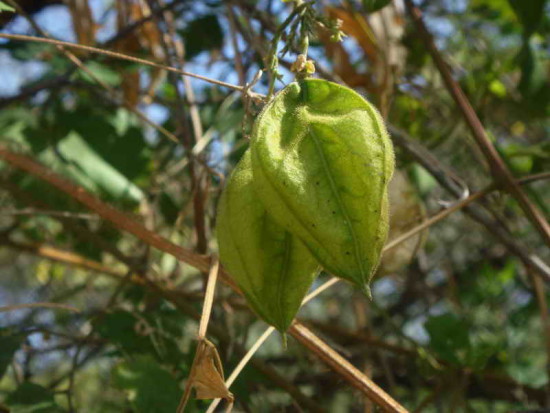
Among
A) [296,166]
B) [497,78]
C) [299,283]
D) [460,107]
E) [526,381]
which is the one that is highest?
[296,166]

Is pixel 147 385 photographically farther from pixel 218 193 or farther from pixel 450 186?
pixel 450 186

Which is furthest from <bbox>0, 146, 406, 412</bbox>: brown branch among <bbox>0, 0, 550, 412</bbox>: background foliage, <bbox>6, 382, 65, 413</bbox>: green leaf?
<bbox>6, 382, 65, 413</bbox>: green leaf

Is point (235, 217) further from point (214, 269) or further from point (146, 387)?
point (146, 387)

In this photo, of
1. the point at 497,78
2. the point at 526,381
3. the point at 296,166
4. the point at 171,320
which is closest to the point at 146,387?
the point at 171,320

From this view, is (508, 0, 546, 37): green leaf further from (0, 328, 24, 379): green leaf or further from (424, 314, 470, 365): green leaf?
(0, 328, 24, 379): green leaf

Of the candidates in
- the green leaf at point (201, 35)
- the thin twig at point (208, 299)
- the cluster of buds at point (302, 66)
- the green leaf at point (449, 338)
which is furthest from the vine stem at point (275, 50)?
the green leaf at point (201, 35)

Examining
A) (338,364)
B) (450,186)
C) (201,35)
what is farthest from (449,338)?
(201,35)
